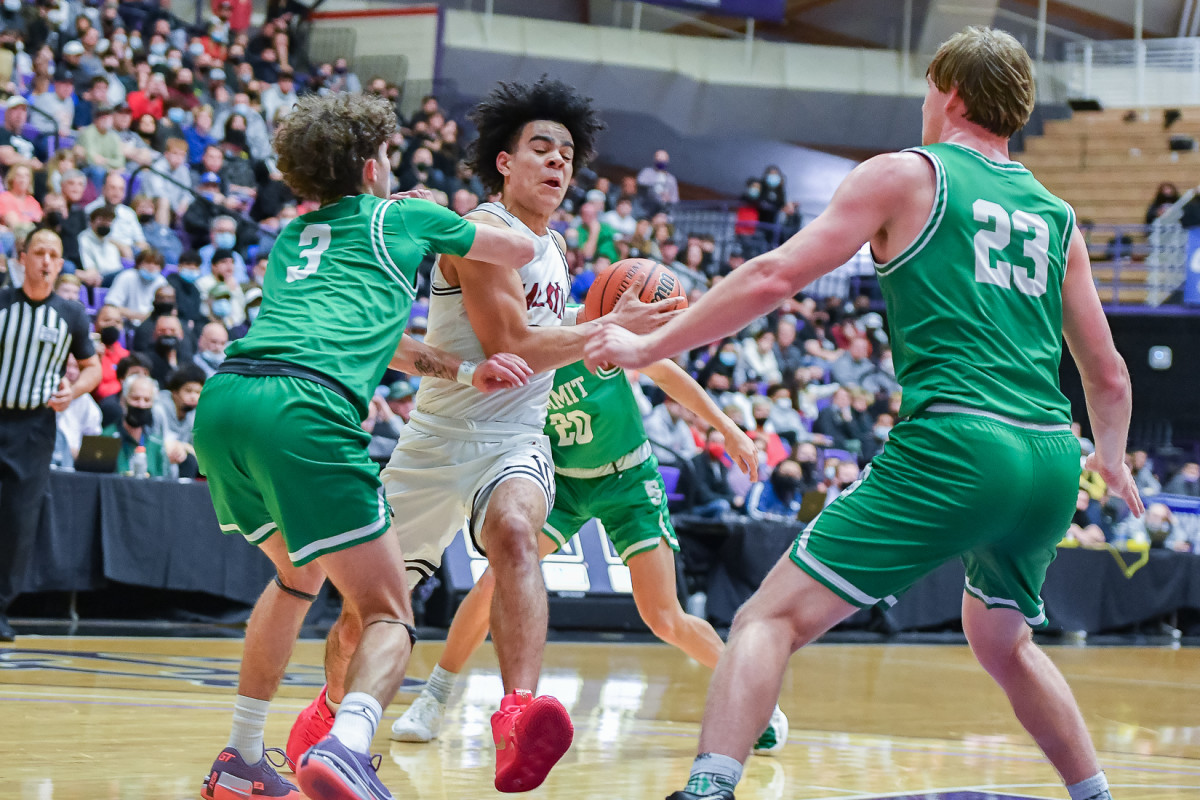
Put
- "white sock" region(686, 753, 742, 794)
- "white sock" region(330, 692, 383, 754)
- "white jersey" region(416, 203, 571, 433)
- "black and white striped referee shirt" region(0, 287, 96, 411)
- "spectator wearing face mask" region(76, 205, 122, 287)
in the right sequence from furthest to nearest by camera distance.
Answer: "spectator wearing face mask" region(76, 205, 122, 287), "black and white striped referee shirt" region(0, 287, 96, 411), "white jersey" region(416, 203, 571, 433), "white sock" region(330, 692, 383, 754), "white sock" region(686, 753, 742, 794)

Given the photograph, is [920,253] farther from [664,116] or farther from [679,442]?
[664,116]

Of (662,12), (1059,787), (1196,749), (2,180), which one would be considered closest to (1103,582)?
(1196,749)

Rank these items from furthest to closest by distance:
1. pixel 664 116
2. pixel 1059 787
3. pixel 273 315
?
pixel 664 116 < pixel 1059 787 < pixel 273 315

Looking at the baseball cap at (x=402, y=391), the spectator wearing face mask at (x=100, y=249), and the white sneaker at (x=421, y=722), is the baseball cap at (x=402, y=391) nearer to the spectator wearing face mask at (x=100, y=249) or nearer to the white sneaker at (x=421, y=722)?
the spectator wearing face mask at (x=100, y=249)

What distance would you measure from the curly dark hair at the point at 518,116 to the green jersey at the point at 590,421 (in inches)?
35.3

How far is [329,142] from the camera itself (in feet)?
11.5

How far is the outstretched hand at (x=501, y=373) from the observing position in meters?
4.03

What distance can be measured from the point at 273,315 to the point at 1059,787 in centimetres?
287

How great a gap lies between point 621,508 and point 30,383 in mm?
3634

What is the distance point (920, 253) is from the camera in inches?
119

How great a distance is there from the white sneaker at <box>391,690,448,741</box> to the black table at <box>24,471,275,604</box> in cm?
394

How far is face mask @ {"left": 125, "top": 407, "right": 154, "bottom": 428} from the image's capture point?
9016 millimetres

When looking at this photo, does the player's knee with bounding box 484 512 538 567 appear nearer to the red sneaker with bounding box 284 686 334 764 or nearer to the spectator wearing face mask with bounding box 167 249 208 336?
the red sneaker with bounding box 284 686 334 764

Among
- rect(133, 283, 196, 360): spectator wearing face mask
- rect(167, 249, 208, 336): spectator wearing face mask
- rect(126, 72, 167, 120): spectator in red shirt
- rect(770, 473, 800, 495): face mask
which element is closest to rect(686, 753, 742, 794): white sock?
rect(133, 283, 196, 360): spectator wearing face mask
